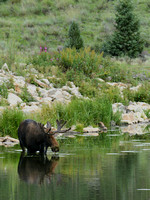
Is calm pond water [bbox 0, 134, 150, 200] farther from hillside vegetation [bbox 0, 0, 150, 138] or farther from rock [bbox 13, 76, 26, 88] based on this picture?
rock [bbox 13, 76, 26, 88]

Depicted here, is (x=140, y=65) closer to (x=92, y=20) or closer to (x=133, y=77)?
(x=133, y=77)

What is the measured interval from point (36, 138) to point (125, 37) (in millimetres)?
27053

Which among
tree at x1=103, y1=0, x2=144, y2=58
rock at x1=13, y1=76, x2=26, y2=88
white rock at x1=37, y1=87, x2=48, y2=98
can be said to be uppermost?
tree at x1=103, y1=0, x2=144, y2=58

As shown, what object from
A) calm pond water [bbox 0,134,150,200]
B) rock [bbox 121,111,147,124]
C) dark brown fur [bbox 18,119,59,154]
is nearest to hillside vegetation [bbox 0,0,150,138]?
rock [bbox 121,111,147,124]

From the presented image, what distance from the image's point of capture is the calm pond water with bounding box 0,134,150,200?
209 inches

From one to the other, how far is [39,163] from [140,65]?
21928 millimetres

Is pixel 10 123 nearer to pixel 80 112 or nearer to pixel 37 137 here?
pixel 37 137

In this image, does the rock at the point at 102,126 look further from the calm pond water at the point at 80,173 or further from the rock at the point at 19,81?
the rock at the point at 19,81

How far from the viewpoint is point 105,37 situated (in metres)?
41.6

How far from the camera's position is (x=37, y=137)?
8594 mm

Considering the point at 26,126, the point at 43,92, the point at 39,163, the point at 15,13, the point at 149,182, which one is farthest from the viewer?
the point at 15,13

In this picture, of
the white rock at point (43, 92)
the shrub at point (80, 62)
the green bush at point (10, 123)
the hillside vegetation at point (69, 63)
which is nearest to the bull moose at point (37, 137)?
the green bush at point (10, 123)

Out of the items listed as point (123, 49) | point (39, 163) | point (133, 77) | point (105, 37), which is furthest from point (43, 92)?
point (105, 37)

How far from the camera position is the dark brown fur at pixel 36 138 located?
8414 mm
